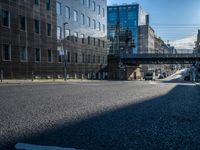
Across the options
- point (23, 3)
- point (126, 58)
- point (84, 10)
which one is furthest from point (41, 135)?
point (126, 58)

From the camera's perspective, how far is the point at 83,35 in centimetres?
5988

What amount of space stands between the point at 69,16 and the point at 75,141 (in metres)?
49.2

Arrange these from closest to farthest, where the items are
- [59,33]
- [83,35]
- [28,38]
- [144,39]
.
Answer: [28,38]
[59,33]
[83,35]
[144,39]

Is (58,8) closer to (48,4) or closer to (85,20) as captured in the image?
(48,4)

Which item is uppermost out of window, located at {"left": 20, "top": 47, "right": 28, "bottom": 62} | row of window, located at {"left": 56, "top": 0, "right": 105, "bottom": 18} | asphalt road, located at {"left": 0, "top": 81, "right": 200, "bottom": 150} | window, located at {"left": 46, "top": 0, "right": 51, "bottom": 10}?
row of window, located at {"left": 56, "top": 0, "right": 105, "bottom": 18}

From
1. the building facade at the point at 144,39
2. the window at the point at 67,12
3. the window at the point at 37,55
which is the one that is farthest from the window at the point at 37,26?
the building facade at the point at 144,39

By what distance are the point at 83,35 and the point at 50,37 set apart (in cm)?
1503

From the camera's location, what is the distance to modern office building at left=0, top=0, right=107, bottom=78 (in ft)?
117

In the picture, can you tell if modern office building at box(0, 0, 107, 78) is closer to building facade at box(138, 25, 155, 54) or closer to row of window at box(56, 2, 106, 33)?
row of window at box(56, 2, 106, 33)

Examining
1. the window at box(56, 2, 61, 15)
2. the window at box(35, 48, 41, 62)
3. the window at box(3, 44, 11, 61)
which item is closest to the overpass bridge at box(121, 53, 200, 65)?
the window at box(56, 2, 61, 15)

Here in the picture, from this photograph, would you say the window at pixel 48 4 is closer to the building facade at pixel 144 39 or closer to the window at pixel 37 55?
the window at pixel 37 55

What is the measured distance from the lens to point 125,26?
113m

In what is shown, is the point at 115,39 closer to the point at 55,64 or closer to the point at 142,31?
the point at 142,31

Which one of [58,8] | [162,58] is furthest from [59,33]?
[162,58]
